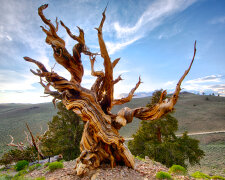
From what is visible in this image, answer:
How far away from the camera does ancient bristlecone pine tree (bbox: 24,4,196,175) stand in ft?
12.1

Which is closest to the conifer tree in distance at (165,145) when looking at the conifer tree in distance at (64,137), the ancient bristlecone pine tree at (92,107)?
the conifer tree in distance at (64,137)

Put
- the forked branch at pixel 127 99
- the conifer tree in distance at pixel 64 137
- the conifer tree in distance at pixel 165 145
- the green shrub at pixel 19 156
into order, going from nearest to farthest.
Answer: the forked branch at pixel 127 99, the green shrub at pixel 19 156, the conifer tree in distance at pixel 165 145, the conifer tree in distance at pixel 64 137

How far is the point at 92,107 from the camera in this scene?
13.0ft

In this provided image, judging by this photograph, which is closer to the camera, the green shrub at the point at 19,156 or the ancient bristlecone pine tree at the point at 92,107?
the ancient bristlecone pine tree at the point at 92,107

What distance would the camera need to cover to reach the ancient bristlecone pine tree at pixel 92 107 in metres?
3.68

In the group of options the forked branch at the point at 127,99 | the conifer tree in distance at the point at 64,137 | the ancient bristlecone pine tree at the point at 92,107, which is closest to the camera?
the ancient bristlecone pine tree at the point at 92,107

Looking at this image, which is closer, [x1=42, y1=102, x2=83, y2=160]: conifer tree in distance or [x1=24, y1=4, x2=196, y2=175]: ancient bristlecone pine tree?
[x1=24, y1=4, x2=196, y2=175]: ancient bristlecone pine tree

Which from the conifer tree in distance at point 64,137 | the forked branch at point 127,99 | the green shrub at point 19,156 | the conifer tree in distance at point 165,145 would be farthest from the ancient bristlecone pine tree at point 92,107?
the conifer tree in distance at point 64,137

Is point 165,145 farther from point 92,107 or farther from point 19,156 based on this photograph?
point 19,156

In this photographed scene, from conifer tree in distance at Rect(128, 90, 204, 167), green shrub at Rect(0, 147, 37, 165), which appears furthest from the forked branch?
green shrub at Rect(0, 147, 37, 165)

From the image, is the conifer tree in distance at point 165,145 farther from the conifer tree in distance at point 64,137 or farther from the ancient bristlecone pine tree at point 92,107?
the ancient bristlecone pine tree at point 92,107

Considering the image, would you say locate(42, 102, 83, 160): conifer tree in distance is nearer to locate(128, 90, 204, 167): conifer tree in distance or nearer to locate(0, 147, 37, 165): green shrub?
locate(0, 147, 37, 165): green shrub

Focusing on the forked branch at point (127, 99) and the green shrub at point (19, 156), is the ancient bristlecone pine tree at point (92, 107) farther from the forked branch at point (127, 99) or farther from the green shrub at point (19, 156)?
the green shrub at point (19, 156)

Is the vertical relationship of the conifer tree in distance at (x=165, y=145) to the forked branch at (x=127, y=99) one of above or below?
below
